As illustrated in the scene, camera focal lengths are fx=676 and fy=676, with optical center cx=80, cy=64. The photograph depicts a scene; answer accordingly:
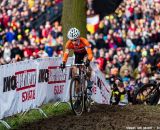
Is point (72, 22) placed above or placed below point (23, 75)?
above

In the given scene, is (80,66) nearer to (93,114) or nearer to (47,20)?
(93,114)

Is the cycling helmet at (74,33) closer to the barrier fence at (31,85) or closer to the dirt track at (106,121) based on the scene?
the barrier fence at (31,85)

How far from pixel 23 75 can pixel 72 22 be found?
5665mm

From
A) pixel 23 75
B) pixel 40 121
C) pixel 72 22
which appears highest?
pixel 72 22

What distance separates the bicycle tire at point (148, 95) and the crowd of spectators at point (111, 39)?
18.5 ft

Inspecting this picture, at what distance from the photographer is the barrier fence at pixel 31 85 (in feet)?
45.4

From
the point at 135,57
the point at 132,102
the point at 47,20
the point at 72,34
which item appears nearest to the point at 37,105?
the point at 72,34

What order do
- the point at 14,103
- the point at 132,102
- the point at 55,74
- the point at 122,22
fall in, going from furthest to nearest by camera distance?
the point at 122,22, the point at 132,102, the point at 55,74, the point at 14,103

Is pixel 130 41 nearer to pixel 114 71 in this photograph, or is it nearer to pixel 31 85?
pixel 114 71

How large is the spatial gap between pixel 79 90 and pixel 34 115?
131cm

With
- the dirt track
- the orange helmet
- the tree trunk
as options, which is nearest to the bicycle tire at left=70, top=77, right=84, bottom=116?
the dirt track

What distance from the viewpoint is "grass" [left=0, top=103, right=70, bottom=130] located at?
48.0 ft

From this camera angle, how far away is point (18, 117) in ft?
50.5

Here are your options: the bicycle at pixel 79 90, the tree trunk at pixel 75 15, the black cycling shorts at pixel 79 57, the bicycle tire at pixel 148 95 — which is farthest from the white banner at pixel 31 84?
the tree trunk at pixel 75 15
